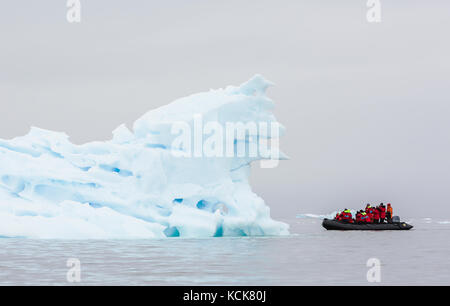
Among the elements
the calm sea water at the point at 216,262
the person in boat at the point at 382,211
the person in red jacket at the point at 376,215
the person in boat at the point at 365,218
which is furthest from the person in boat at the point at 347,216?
the calm sea water at the point at 216,262

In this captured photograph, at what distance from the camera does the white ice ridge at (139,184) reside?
90.9 feet

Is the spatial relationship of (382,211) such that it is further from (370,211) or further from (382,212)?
(370,211)

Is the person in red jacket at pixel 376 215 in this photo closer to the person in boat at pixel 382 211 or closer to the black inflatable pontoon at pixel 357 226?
the person in boat at pixel 382 211

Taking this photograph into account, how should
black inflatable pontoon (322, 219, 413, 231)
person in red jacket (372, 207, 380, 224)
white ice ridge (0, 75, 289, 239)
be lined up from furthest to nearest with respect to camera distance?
1. person in red jacket (372, 207, 380, 224)
2. black inflatable pontoon (322, 219, 413, 231)
3. white ice ridge (0, 75, 289, 239)

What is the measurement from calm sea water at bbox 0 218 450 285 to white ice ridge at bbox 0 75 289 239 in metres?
1.53

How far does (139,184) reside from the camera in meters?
29.5

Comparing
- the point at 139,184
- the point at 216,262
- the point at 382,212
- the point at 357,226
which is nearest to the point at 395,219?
the point at 382,212

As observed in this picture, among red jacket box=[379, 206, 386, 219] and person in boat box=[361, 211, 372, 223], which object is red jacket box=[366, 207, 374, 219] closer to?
person in boat box=[361, 211, 372, 223]

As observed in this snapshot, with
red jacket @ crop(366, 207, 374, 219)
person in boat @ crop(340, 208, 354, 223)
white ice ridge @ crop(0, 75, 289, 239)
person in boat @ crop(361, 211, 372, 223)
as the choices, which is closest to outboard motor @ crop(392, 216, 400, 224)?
red jacket @ crop(366, 207, 374, 219)

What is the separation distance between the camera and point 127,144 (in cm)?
3095

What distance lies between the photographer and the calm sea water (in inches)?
609
